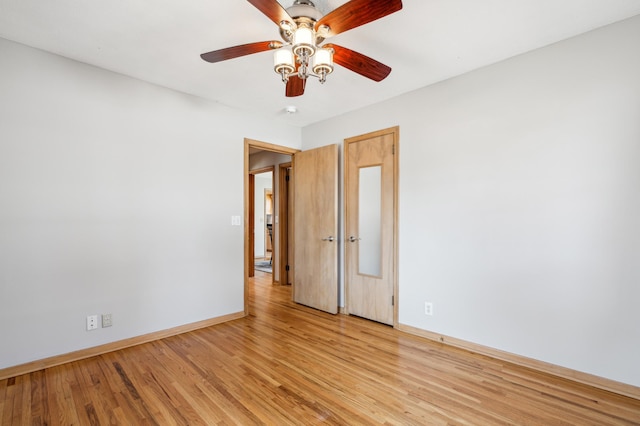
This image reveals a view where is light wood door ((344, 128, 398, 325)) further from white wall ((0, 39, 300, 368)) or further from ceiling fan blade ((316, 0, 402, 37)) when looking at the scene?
ceiling fan blade ((316, 0, 402, 37))

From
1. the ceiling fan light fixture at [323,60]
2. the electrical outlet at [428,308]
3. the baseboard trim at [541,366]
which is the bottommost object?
the baseboard trim at [541,366]

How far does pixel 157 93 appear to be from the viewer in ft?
10.1

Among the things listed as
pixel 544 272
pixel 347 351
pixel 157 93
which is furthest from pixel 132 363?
pixel 544 272

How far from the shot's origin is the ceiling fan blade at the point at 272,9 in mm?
1476

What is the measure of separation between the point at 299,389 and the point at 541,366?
6.22ft

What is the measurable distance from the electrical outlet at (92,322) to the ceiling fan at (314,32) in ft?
7.88

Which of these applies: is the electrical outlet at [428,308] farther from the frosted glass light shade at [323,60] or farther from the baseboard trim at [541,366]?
the frosted glass light shade at [323,60]

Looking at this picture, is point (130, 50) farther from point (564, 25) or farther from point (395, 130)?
point (564, 25)

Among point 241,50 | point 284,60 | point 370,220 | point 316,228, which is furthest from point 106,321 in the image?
point 370,220

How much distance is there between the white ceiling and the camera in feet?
6.39

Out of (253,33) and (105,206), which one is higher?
(253,33)

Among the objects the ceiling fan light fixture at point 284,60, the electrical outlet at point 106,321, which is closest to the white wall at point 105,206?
the electrical outlet at point 106,321

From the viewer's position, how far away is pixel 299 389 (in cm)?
212

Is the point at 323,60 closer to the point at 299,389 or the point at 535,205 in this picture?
the point at 535,205
